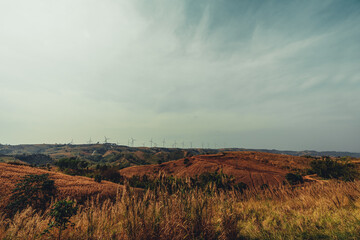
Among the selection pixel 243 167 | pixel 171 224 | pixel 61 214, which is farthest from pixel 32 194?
pixel 243 167

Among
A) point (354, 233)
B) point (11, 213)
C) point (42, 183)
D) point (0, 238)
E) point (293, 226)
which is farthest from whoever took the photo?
point (42, 183)

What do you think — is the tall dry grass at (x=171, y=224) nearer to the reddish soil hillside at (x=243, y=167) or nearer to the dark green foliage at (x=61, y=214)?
the dark green foliage at (x=61, y=214)

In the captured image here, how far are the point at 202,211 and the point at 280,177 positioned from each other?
1455 inches

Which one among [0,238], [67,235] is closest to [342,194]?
[67,235]

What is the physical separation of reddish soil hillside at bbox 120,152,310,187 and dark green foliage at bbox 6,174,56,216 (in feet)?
82.0

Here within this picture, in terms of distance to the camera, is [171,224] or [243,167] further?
[243,167]

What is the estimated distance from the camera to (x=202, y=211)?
14.9 feet

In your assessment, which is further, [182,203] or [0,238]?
[182,203]

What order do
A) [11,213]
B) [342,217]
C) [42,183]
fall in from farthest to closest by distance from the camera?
[42,183]
[11,213]
[342,217]

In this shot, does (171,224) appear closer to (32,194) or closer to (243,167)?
(32,194)

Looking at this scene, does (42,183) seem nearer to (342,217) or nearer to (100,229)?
(100,229)

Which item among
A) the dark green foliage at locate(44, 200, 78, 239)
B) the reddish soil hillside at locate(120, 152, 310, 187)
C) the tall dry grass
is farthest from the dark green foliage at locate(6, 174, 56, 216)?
the reddish soil hillside at locate(120, 152, 310, 187)

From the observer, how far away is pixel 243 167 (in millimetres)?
45531

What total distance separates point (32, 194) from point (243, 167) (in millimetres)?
44408
